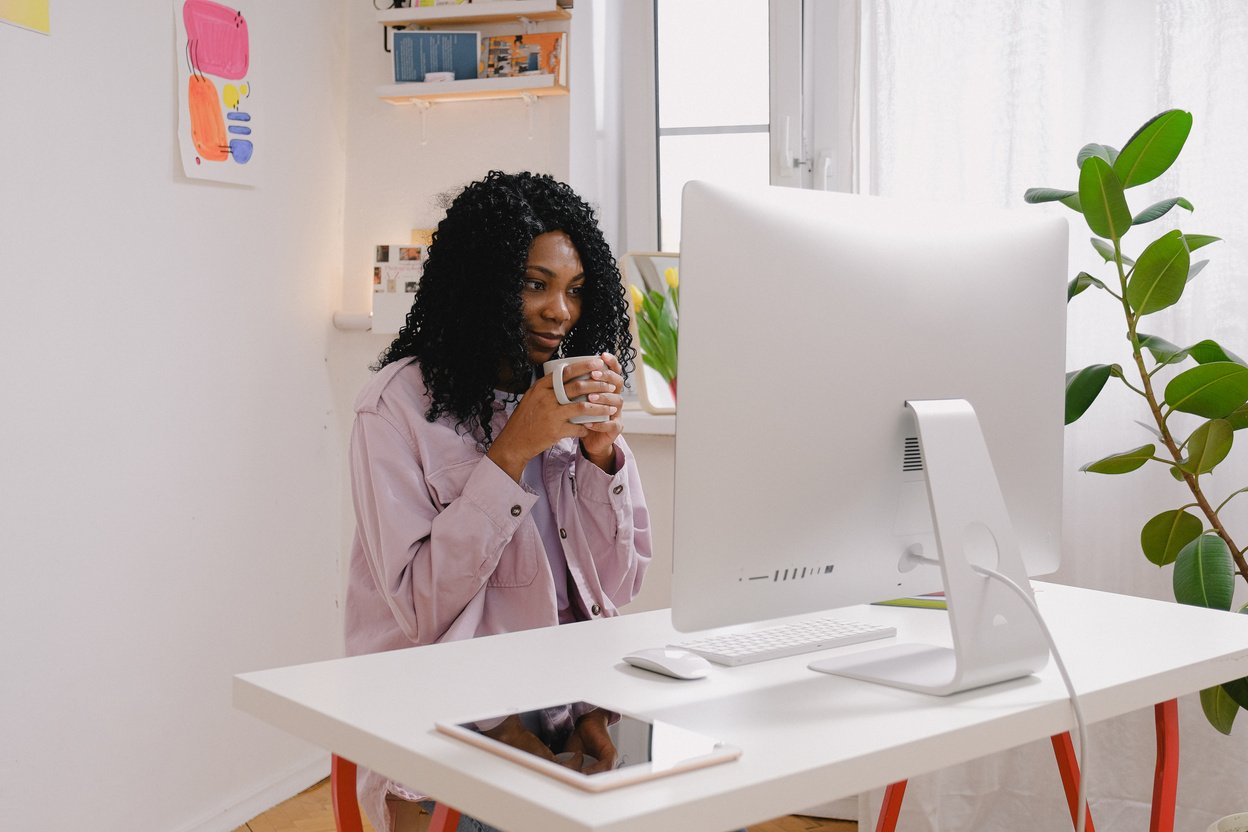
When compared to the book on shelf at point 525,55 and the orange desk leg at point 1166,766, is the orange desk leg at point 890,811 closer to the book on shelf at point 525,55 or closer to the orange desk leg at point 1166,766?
the orange desk leg at point 1166,766

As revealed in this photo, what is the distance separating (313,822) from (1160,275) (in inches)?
80.8

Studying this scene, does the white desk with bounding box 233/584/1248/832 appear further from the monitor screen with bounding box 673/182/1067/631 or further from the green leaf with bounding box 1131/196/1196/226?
the green leaf with bounding box 1131/196/1196/226

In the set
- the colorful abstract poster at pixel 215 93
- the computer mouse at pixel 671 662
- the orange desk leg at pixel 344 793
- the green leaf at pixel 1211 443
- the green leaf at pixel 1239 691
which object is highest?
the colorful abstract poster at pixel 215 93

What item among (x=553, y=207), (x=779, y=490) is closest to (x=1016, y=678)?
(x=779, y=490)

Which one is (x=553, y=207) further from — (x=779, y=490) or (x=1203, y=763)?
(x=1203, y=763)

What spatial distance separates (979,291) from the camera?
1141 millimetres

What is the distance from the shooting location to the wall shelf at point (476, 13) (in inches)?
104

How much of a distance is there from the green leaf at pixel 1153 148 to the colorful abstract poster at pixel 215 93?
177cm

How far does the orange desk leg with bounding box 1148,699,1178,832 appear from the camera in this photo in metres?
1.27

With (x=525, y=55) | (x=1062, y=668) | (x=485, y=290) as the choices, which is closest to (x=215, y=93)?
(x=525, y=55)

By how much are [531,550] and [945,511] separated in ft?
2.03

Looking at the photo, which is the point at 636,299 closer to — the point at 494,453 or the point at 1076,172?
the point at 1076,172

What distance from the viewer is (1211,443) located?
1938mm

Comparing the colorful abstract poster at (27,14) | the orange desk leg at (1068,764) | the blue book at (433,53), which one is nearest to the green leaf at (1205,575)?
the orange desk leg at (1068,764)
